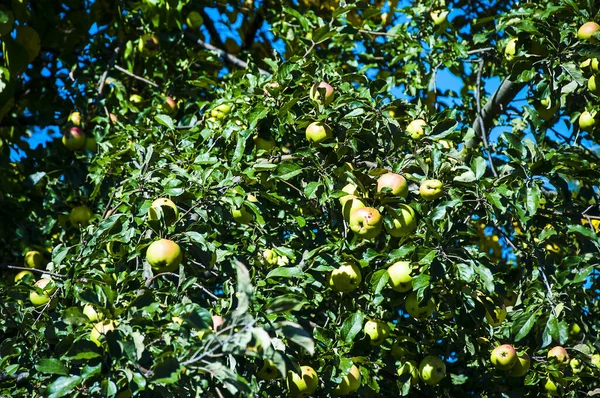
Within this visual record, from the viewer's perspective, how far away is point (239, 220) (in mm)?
2549

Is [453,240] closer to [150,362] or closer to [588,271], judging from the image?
[588,271]

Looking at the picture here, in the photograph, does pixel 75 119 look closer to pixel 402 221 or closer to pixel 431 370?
pixel 402 221

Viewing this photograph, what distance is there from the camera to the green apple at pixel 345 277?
2.54m

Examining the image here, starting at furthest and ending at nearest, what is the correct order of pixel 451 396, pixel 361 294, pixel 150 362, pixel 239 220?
pixel 451 396 < pixel 361 294 < pixel 239 220 < pixel 150 362

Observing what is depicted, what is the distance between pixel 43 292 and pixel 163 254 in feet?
1.62

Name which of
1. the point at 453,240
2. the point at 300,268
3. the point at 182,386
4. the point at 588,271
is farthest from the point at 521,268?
the point at 182,386

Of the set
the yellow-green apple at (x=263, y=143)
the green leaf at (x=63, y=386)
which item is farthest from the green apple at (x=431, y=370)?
the green leaf at (x=63, y=386)

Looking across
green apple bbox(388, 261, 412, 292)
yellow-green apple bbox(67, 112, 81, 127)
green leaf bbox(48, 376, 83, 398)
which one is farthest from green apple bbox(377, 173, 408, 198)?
yellow-green apple bbox(67, 112, 81, 127)

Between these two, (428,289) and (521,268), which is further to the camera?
(521,268)

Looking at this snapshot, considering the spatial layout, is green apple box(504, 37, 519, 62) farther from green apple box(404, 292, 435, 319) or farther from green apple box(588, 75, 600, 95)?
green apple box(404, 292, 435, 319)

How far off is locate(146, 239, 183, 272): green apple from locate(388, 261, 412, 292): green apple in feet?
2.25

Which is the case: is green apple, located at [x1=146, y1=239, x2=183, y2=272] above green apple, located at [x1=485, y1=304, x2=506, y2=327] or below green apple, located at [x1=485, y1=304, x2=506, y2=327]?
above

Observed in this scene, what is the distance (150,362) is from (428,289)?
90 centimetres

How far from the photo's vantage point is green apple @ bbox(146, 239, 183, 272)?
224cm
